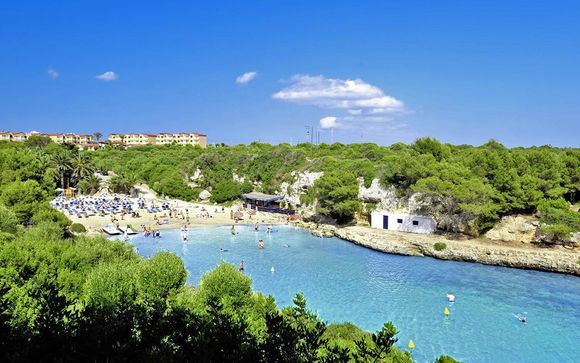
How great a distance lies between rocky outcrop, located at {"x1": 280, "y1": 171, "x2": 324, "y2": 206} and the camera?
58.0 meters

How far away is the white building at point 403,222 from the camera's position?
40.9 m

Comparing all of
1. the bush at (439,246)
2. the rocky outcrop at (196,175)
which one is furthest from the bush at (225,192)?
the bush at (439,246)

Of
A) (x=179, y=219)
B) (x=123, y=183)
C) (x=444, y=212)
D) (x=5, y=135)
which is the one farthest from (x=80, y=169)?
(x=5, y=135)

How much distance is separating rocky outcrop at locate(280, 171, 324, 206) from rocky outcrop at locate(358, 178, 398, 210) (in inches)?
407

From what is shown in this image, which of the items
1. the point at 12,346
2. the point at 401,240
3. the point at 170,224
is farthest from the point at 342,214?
the point at 12,346

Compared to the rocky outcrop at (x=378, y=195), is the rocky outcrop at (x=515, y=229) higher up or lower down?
lower down

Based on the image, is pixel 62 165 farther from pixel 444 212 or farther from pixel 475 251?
pixel 475 251

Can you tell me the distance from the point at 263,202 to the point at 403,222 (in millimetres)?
25269

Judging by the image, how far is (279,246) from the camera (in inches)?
1561

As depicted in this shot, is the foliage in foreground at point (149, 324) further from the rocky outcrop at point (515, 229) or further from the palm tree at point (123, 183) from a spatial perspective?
the palm tree at point (123, 183)

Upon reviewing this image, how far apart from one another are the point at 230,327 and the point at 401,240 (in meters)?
32.0

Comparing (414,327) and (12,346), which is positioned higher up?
(12,346)

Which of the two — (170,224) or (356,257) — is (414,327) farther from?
(170,224)

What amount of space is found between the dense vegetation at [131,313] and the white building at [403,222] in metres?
25.6
